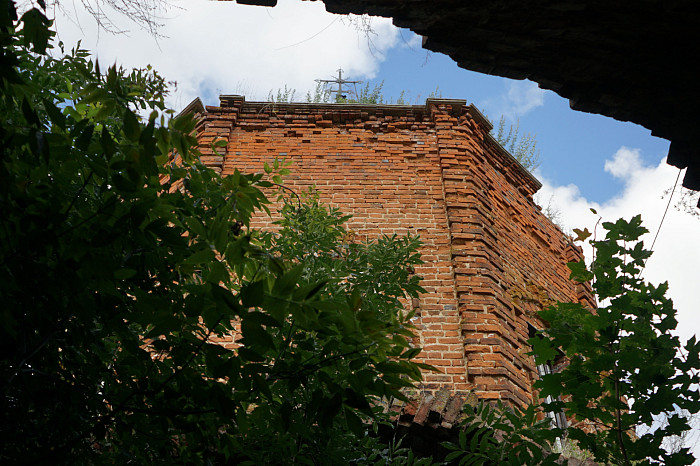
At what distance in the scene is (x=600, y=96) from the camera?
295 centimetres

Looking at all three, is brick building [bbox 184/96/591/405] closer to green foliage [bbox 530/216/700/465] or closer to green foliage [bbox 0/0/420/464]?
green foliage [bbox 530/216/700/465]

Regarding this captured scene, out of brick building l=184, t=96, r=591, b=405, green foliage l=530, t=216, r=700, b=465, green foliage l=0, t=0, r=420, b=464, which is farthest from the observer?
brick building l=184, t=96, r=591, b=405

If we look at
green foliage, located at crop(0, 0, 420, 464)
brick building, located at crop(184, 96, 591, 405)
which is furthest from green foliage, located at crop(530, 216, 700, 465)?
brick building, located at crop(184, 96, 591, 405)

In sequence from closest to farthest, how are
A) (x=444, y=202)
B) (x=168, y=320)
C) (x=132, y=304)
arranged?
(x=168, y=320)
(x=132, y=304)
(x=444, y=202)

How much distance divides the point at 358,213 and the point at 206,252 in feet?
19.6

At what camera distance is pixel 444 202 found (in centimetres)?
789

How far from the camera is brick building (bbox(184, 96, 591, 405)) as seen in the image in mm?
6609

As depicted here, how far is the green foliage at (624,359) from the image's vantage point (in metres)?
2.75

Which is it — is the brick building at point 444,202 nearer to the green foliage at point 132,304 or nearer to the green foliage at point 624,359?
the green foliage at point 624,359

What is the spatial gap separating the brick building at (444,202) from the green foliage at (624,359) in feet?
10.7

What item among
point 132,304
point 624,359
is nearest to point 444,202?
point 624,359

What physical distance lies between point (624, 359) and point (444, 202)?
5201 millimetres

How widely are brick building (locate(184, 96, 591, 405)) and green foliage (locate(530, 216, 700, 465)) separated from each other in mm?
3248

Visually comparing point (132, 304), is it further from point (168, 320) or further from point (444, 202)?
point (444, 202)
